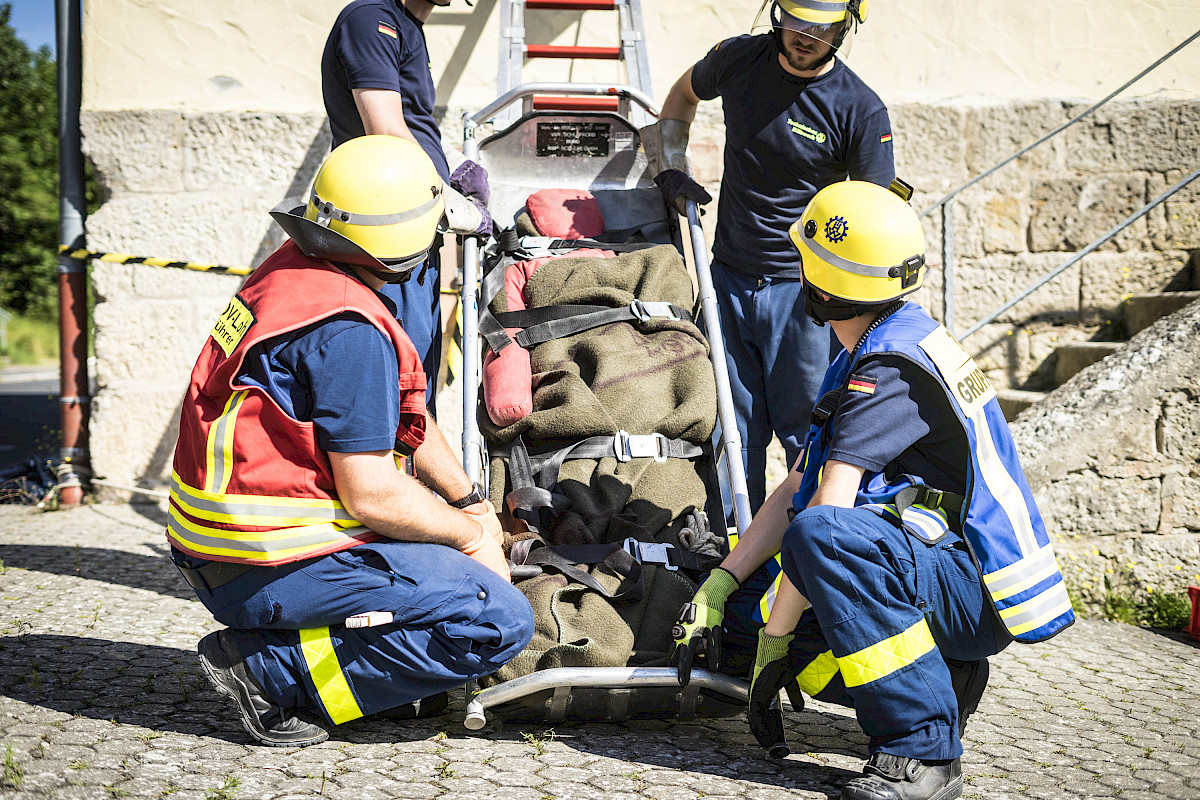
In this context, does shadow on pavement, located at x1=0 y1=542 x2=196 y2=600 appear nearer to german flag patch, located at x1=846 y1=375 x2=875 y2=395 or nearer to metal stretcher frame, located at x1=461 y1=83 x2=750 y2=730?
metal stretcher frame, located at x1=461 y1=83 x2=750 y2=730

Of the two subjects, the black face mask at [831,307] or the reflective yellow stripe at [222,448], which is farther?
the black face mask at [831,307]

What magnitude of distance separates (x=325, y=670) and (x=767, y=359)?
2.12 meters

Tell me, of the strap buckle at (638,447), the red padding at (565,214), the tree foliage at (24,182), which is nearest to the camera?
the strap buckle at (638,447)

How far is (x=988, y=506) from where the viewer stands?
247 centimetres

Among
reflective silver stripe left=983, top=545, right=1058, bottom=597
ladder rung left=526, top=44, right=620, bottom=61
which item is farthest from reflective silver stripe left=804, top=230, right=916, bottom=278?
ladder rung left=526, top=44, right=620, bottom=61

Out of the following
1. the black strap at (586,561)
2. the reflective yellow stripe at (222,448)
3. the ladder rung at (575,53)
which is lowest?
the black strap at (586,561)

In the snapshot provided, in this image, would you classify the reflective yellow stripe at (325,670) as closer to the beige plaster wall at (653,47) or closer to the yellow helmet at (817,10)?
the yellow helmet at (817,10)

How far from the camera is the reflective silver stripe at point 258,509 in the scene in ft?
8.00

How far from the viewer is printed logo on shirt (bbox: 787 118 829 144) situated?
12.3 feet

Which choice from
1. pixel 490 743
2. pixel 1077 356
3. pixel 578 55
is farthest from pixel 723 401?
pixel 1077 356

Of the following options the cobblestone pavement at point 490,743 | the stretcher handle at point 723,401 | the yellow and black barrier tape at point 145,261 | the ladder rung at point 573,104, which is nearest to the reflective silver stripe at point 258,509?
the cobblestone pavement at point 490,743

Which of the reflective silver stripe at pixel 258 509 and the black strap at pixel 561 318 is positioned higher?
the black strap at pixel 561 318

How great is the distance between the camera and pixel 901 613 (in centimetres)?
245

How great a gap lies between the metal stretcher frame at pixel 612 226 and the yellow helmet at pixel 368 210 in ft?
2.60
